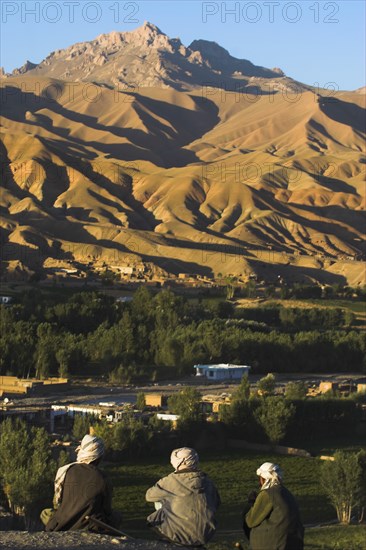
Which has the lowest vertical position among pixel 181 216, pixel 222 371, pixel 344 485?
pixel 344 485

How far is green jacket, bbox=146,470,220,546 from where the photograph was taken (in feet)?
33.0

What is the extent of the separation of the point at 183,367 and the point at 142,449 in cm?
2106

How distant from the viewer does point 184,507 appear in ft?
33.1

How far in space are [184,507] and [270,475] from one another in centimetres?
80

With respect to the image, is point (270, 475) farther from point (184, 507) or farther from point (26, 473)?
point (26, 473)

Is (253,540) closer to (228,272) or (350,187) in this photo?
(228,272)

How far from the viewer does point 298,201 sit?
159750 millimetres

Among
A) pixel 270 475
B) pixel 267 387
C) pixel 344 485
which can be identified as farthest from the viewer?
pixel 267 387

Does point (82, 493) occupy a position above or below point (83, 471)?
below

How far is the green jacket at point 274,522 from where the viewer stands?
9.50 m

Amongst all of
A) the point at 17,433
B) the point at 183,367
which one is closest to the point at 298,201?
the point at 183,367

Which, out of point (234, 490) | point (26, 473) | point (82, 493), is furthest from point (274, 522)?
point (234, 490)

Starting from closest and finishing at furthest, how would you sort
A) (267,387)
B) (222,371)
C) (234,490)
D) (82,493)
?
(82,493)
(234,490)
(267,387)
(222,371)

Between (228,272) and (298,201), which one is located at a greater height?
(298,201)
